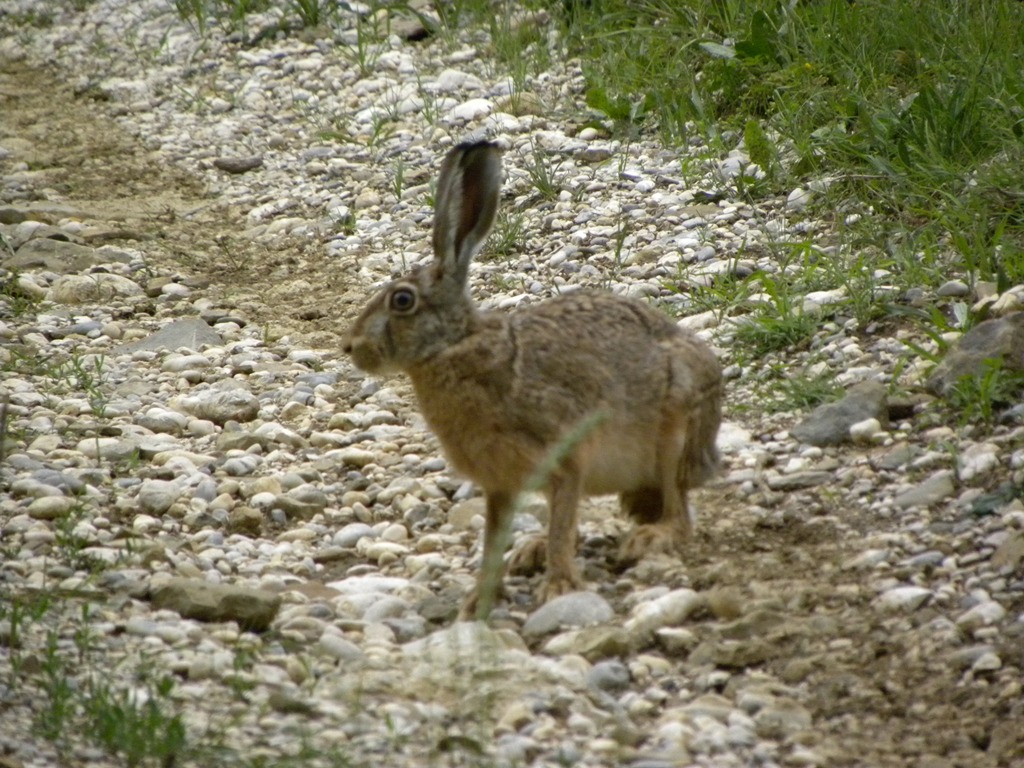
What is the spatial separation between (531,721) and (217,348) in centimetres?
404

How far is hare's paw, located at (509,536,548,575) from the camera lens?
4.99 metres

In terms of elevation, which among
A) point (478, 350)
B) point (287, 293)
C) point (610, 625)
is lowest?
point (287, 293)

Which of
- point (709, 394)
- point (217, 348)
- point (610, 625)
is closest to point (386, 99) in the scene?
point (217, 348)

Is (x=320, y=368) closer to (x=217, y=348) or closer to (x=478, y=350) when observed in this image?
(x=217, y=348)

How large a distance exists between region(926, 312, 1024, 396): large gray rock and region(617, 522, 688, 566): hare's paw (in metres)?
1.21

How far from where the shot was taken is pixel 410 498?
5.65m

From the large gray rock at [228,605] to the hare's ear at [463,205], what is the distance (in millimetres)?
1234

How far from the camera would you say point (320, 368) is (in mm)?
7074

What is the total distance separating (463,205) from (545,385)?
673mm

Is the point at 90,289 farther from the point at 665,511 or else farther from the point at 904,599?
the point at 904,599

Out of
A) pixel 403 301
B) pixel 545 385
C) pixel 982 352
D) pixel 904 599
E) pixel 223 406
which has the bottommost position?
pixel 223 406

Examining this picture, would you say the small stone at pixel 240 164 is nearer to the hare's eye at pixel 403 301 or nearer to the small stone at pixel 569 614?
the hare's eye at pixel 403 301

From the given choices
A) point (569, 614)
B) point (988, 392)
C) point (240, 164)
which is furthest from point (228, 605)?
point (240, 164)

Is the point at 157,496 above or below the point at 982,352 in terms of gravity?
below
